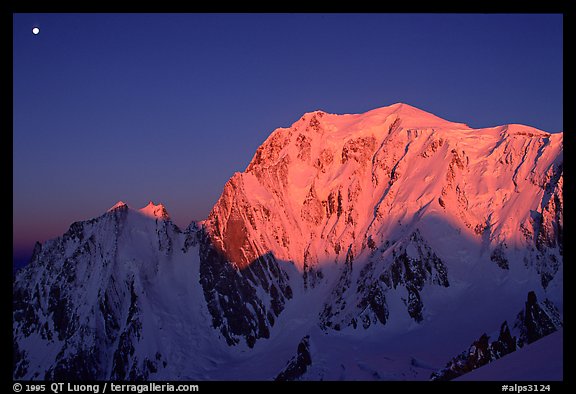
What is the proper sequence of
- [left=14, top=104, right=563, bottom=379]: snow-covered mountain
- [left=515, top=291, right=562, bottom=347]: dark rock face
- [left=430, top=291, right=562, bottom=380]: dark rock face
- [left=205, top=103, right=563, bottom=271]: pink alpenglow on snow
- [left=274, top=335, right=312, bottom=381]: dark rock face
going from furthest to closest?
[left=205, top=103, right=563, bottom=271]: pink alpenglow on snow, [left=14, top=104, right=563, bottom=379]: snow-covered mountain, [left=274, top=335, right=312, bottom=381]: dark rock face, [left=515, top=291, right=562, bottom=347]: dark rock face, [left=430, top=291, right=562, bottom=380]: dark rock face

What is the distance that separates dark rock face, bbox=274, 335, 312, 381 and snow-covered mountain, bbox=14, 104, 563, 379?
1.90 ft

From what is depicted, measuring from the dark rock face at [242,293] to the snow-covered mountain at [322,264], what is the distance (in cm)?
28

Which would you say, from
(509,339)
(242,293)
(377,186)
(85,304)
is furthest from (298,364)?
(85,304)

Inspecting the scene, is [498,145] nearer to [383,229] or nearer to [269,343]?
[383,229]

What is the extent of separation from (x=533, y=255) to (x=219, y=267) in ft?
207

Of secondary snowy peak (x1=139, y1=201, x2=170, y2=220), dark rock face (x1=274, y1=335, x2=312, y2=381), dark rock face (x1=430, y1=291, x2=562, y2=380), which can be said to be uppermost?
secondary snowy peak (x1=139, y1=201, x2=170, y2=220)

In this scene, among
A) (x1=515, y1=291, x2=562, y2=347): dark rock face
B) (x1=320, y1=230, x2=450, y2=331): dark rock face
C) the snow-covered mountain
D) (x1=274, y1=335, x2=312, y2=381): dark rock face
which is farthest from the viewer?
(x1=320, y1=230, x2=450, y2=331): dark rock face

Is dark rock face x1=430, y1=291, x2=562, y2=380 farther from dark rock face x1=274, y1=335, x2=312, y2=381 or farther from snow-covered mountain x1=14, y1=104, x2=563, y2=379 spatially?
dark rock face x1=274, y1=335, x2=312, y2=381

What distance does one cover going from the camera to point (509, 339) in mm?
113188

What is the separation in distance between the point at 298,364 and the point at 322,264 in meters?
41.1

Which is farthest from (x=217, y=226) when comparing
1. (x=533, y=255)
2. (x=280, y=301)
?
(x=533, y=255)

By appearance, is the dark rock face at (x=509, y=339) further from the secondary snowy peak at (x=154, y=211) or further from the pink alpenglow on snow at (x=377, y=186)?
the secondary snowy peak at (x=154, y=211)

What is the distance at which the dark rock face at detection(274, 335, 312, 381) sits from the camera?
413 feet
